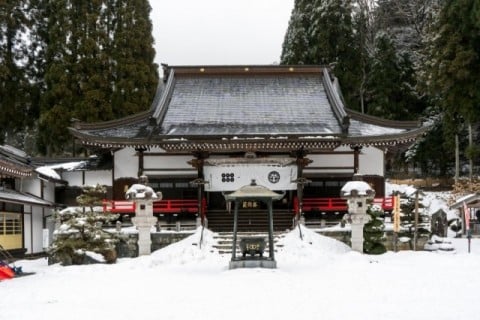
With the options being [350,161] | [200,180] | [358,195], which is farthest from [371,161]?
[200,180]

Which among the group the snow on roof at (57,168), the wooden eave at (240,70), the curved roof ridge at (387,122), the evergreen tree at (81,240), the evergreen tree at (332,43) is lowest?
the evergreen tree at (81,240)

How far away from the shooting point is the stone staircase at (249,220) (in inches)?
863

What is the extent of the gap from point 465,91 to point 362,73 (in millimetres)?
11636

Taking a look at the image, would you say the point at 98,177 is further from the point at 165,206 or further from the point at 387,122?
the point at 387,122

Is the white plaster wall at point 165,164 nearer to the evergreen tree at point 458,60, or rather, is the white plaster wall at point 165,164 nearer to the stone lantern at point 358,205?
the stone lantern at point 358,205

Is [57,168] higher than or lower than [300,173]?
higher

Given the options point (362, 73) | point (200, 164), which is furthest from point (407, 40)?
point (200, 164)

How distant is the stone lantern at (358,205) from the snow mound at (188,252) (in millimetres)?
5059

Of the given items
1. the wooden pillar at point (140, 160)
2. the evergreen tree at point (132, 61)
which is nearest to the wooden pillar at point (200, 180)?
the wooden pillar at point (140, 160)

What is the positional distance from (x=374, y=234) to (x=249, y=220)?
223 inches

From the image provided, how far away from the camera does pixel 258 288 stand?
12.1 metres

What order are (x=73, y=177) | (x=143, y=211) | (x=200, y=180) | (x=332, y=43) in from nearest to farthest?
(x=143, y=211) < (x=200, y=180) < (x=73, y=177) < (x=332, y=43)

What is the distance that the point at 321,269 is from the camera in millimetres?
15625

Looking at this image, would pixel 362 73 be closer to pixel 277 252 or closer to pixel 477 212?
pixel 477 212
